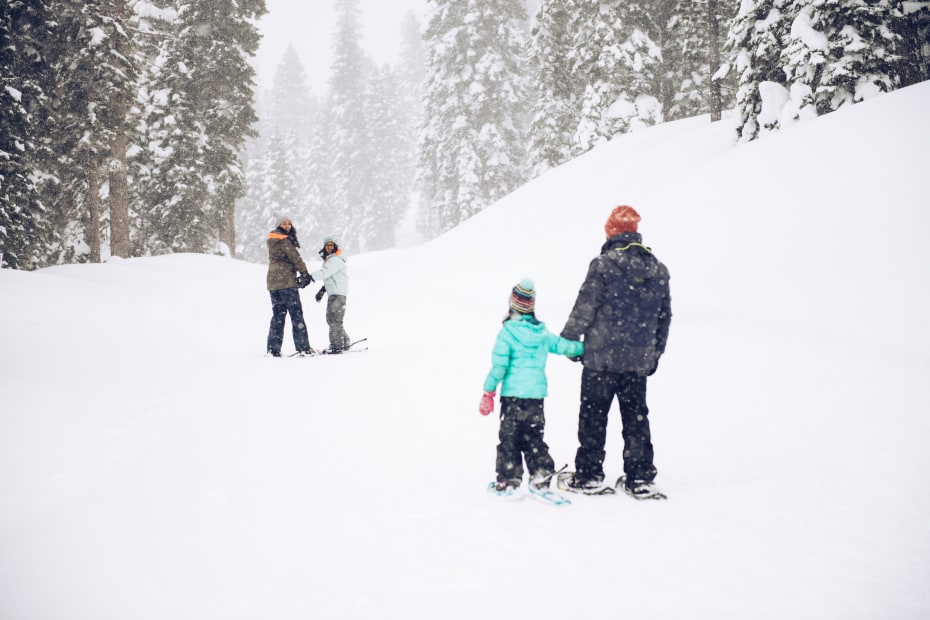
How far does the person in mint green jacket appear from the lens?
14.5ft

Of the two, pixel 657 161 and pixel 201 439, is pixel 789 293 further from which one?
pixel 657 161

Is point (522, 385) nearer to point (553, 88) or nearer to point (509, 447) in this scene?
point (509, 447)

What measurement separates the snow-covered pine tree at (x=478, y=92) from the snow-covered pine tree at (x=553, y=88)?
3163 millimetres

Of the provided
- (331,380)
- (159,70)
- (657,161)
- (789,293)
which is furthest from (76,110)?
(789,293)

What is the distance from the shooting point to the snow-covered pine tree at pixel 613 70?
2520cm

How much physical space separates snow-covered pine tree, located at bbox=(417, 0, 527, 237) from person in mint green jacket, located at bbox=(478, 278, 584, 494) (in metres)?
29.8

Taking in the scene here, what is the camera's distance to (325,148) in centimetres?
5809

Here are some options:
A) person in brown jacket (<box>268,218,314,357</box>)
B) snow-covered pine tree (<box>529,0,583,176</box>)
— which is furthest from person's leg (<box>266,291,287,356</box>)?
snow-covered pine tree (<box>529,0,583,176</box>)

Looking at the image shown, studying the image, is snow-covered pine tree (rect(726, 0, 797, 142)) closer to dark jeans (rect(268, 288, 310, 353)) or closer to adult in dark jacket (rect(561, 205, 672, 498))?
dark jeans (rect(268, 288, 310, 353))

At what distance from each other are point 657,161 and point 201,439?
52.8 ft

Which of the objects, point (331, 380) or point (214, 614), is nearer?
point (214, 614)

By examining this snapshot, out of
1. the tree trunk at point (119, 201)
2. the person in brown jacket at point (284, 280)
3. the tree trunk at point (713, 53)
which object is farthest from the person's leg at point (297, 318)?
the tree trunk at point (713, 53)

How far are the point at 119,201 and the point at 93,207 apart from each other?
1.17 metres

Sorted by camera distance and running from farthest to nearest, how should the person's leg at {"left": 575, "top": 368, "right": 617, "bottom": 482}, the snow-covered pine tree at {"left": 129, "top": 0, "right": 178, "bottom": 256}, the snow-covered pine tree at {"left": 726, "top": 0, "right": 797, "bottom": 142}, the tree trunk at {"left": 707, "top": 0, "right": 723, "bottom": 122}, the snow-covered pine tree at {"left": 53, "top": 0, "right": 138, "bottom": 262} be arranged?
the snow-covered pine tree at {"left": 129, "top": 0, "right": 178, "bottom": 256}, the tree trunk at {"left": 707, "top": 0, "right": 723, "bottom": 122}, the snow-covered pine tree at {"left": 53, "top": 0, "right": 138, "bottom": 262}, the snow-covered pine tree at {"left": 726, "top": 0, "right": 797, "bottom": 142}, the person's leg at {"left": 575, "top": 368, "right": 617, "bottom": 482}
